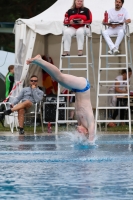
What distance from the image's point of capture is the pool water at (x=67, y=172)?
5.88 m

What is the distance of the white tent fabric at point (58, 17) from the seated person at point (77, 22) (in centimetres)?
83

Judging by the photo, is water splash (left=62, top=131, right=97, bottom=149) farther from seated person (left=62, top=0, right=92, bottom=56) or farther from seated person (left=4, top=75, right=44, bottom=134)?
seated person (left=62, top=0, right=92, bottom=56)

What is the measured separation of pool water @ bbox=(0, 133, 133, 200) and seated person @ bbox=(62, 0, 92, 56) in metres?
5.43

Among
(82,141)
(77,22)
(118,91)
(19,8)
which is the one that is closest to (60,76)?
(82,141)

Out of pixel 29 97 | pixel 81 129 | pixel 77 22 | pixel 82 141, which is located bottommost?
pixel 82 141

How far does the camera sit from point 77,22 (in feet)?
53.7

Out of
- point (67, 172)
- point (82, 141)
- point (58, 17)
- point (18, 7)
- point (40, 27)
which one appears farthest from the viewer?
point (18, 7)

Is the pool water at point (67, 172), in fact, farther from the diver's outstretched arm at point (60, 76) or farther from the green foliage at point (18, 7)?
the green foliage at point (18, 7)

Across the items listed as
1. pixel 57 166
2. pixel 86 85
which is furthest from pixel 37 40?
pixel 57 166

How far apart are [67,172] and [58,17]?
10.8 m

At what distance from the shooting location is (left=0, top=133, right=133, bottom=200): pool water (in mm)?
Result: 5875

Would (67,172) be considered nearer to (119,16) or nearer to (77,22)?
(77,22)

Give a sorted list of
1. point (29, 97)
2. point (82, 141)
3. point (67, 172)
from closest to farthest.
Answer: point (67, 172) → point (82, 141) → point (29, 97)

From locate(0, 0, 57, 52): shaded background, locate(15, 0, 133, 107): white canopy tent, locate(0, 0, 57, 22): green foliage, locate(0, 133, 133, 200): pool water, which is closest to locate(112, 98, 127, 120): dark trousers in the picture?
locate(15, 0, 133, 107): white canopy tent
